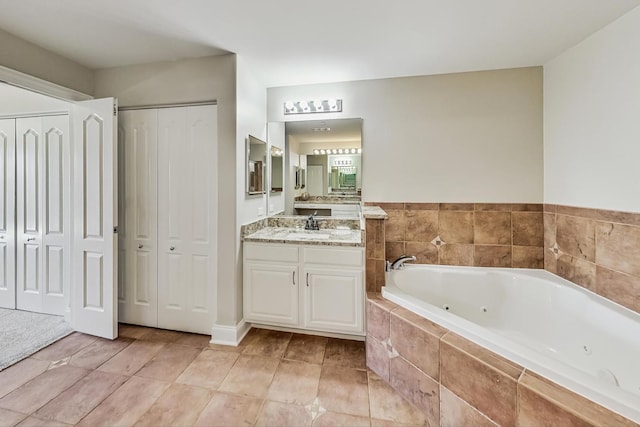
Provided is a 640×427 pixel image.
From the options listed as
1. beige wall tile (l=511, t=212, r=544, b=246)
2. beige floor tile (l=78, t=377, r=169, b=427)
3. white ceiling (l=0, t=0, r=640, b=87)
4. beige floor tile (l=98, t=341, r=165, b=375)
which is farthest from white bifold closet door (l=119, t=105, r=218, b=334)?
beige wall tile (l=511, t=212, r=544, b=246)

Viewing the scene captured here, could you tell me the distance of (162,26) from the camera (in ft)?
5.90

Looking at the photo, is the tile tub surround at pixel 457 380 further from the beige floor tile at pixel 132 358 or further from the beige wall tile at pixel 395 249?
the beige floor tile at pixel 132 358

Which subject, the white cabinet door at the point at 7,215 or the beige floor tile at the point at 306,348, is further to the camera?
the white cabinet door at the point at 7,215

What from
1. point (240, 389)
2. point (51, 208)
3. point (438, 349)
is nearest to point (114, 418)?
point (240, 389)

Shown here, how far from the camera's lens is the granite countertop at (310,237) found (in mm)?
2176

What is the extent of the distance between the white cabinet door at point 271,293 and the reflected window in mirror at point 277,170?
95 centimetres

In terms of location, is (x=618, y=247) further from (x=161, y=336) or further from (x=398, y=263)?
(x=161, y=336)

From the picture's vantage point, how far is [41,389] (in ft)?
5.45

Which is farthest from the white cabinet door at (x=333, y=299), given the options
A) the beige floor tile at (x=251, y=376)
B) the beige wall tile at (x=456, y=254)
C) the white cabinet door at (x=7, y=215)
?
the white cabinet door at (x=7, y=215)

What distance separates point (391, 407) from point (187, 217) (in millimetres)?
2060

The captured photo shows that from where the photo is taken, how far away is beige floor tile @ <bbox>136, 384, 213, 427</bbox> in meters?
1.43

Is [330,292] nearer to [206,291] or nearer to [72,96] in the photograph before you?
[206,291]

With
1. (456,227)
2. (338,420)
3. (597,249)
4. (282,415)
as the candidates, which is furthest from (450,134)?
(282,415)

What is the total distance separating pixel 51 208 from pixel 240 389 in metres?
2.52
